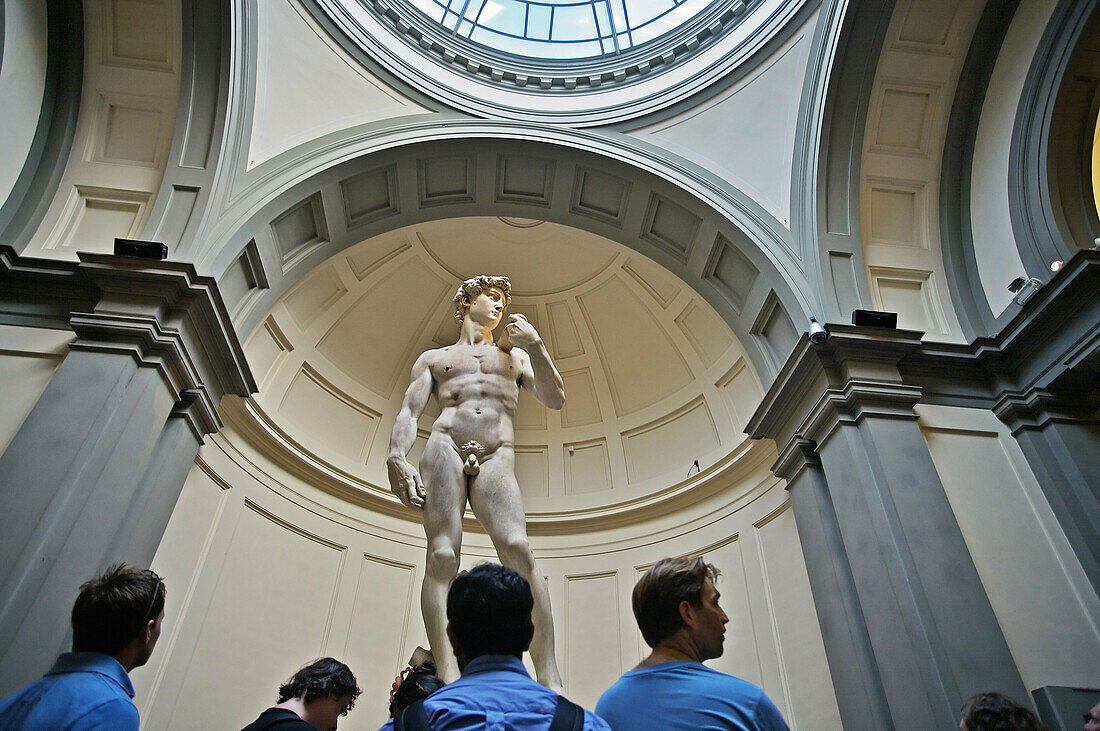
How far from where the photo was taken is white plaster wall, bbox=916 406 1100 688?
13.1ft

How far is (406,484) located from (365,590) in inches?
172

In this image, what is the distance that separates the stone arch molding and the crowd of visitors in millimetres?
4380

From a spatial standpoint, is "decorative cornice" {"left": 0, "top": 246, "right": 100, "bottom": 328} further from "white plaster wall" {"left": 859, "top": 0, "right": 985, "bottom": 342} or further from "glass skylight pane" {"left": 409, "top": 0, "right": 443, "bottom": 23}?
"white plaster wall" {"left": 859, "top": 0, "right": 985, "bottom": 342}

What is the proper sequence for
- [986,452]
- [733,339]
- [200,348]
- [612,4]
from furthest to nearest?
1. [612,4]
2. [733,339]
3. [200,348]
4. [986,452]

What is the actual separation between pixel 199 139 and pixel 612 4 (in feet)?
19.7

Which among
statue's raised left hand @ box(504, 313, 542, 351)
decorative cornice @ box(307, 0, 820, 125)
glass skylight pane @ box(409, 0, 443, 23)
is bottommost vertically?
statue's raised left hand @ box(504, 313, 542, 351)

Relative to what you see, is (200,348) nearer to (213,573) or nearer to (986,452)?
(213,573)

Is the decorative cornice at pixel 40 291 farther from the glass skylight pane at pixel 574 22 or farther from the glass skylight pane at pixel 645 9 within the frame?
Result: the glass skylight pane at pixel 645 9

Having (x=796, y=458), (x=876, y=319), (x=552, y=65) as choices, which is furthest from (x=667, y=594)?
(x=552, y=65)

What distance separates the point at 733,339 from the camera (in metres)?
7.93

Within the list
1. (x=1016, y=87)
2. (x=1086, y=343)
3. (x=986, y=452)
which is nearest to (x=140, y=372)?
(x=986, y=452)

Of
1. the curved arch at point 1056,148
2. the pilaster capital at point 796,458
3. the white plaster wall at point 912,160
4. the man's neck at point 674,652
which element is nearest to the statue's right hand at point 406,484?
the man's neck at point 674,652

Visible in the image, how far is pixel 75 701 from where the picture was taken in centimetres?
160

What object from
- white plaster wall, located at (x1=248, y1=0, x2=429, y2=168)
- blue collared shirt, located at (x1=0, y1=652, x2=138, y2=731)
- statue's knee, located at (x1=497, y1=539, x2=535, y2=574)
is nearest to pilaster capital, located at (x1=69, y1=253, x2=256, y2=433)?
white plaster wall, located at (x1=248, y1=0, x2=429, y2=168)
